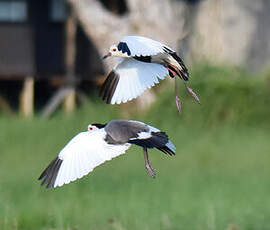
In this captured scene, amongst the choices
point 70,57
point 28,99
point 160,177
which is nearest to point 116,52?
point 160,177

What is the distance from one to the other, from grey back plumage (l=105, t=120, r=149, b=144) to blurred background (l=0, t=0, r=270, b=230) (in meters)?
3.66

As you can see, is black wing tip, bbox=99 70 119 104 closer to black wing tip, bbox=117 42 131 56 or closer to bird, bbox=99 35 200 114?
bird, bbox=99 35 200 114

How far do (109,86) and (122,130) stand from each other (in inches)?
10.8

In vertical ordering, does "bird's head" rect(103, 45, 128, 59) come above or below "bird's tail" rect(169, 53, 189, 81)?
above

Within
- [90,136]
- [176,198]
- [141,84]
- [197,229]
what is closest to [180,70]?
[141,84]

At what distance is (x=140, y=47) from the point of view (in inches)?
143

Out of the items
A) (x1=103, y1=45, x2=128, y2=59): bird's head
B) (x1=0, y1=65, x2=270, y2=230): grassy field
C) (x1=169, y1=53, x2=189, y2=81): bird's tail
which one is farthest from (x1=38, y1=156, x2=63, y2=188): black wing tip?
(x1=0, y1=65, x2=270, y2=230): grassy field

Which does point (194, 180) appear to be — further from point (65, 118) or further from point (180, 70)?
point (180, 70)

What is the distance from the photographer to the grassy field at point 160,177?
8812 mm

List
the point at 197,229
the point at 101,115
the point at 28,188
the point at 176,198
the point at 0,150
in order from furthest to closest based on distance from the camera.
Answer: the point at 101,115 → the point at 0,150 → the point at 28,188 → the point at 176,198 → the point at 197,229

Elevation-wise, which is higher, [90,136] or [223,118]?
[90,136]

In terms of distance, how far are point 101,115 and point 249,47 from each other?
525 centimetres

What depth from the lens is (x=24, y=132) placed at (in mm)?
16734

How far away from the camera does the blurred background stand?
9.77 m
